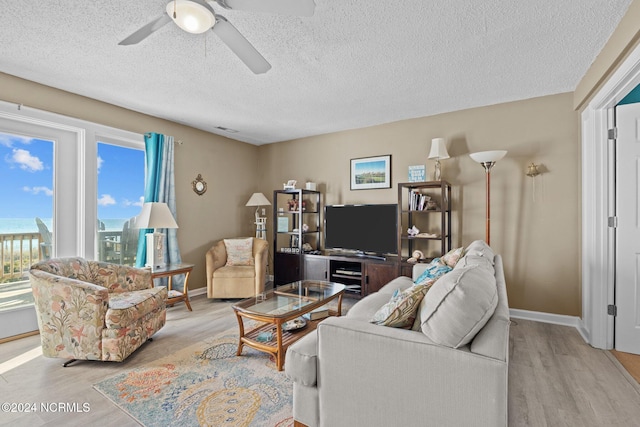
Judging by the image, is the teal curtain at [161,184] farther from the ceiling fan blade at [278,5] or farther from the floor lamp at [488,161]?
the floor lamp at [488,161]

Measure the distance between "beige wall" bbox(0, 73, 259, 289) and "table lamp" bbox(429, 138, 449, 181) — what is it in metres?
3.13

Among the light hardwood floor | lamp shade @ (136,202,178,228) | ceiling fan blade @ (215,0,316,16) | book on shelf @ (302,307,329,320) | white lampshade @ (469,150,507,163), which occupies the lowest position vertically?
the light hardwood floor

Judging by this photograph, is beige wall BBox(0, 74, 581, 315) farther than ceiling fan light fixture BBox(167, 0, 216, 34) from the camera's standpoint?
Yes

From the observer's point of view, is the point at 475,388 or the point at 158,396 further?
the point at 158,396

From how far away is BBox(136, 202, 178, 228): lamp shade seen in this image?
354cm

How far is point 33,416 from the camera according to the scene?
1832 millimetres

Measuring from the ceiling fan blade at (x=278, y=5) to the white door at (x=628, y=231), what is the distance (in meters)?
2.87

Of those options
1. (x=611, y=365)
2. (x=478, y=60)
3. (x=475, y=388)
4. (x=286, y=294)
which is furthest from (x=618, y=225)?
(x=286, y=294)

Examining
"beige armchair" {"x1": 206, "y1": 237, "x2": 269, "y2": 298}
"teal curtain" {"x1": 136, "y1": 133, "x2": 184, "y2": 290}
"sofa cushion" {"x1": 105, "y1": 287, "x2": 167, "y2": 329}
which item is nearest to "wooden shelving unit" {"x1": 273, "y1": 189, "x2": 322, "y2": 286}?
"beige armchair" {"x1": 206, "y1": 237, "x2": 269, "y2": 298}

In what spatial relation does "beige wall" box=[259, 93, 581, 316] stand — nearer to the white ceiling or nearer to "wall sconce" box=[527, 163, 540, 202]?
"wall sconce" box=[527, 163, 540, 202]

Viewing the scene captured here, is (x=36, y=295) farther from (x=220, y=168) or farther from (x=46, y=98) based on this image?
(x=220, y=168)

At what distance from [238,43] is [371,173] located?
2.93 meters

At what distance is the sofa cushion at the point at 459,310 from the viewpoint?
1319 millimetres

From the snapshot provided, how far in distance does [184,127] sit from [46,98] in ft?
5.19
